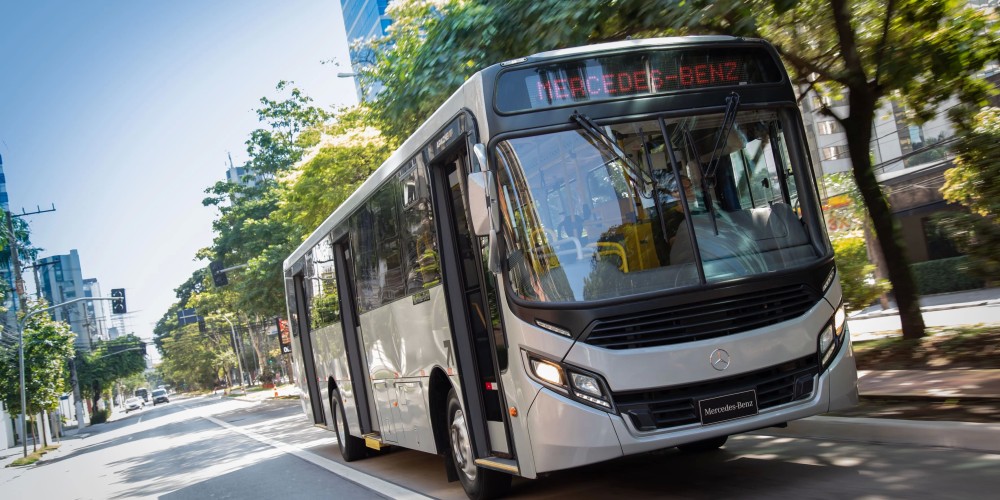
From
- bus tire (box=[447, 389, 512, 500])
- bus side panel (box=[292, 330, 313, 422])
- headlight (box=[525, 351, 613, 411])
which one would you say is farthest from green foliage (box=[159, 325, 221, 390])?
headlight (box=[525, 351, 613, 411])

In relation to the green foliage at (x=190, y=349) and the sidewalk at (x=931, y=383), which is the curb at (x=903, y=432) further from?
the green foliage at (x=190, y=349)

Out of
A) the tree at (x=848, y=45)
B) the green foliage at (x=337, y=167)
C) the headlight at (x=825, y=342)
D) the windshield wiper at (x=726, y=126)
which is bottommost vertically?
the headlight at (x=825, y=342)

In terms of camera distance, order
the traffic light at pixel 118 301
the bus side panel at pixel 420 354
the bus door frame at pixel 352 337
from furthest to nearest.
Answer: the traffic light at pixel 118 301
the bus door frame at pixel 352 337
the bus side panel at pixel 420 354

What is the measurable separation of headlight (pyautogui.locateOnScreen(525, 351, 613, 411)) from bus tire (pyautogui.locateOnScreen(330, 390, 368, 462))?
7.40 metres

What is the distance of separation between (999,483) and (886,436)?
1.82 m

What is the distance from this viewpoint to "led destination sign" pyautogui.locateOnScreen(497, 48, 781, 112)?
663 centimetres

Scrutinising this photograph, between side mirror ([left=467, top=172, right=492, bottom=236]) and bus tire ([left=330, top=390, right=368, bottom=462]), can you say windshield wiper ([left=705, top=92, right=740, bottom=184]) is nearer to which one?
side mirror ([left=467, top=172, right=492, bottom=236])

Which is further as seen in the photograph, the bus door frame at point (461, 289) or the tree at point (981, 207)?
the tree at point (981, 207)

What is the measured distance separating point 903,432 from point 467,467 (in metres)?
3.60

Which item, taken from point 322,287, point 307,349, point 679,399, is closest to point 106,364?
point 307,349

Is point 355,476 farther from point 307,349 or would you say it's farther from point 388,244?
point 307,349

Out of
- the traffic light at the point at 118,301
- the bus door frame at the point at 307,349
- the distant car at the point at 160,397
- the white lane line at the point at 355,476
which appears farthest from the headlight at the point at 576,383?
the distant car at the point at 160,397

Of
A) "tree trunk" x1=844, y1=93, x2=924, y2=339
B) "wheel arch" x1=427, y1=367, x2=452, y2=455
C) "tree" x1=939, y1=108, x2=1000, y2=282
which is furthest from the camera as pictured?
"tree trunk" x1=844, y1=93, x2=924, y2=339

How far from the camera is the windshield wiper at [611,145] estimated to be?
6355mm
